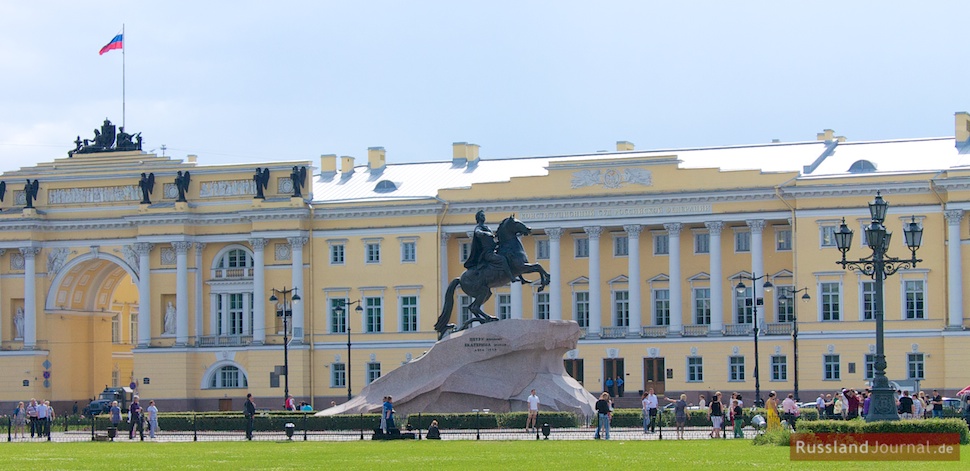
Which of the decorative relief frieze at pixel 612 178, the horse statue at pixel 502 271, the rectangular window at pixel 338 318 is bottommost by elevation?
the rectangular window at pixel 338 318

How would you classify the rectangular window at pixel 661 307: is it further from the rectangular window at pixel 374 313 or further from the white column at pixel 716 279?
the rectangular window at pixel 374 313

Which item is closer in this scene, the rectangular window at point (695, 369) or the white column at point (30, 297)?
the rectangular window at point (695, 369)

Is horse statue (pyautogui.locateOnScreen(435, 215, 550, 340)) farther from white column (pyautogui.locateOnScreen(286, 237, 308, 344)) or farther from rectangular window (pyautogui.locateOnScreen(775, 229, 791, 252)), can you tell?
white column (pyautogui.locateOnScreen(286, 237, 308, 344))

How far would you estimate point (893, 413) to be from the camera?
38531mm

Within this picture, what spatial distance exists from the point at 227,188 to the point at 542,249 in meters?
17.5

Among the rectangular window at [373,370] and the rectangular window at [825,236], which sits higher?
the rectangular window at [825,236]

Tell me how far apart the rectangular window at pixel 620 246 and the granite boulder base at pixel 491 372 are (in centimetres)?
3738

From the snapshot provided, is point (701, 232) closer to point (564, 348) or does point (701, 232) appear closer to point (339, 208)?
point (339, 208)

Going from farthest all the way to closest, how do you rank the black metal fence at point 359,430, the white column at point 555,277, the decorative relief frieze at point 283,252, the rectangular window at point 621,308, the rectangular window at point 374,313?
the decorative relief frieze at point 283,252 → the rectangular window at point 374,313 → the white column at point 555,277 → the rectangular window at point 621,308 → the black metal fence at point 359,430

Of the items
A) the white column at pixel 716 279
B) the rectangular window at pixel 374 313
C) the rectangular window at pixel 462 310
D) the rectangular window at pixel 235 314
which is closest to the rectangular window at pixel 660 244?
the white column at pixel 716 279

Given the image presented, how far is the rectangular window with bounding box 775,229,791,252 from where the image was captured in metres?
90.8

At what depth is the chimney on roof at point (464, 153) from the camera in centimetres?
10388

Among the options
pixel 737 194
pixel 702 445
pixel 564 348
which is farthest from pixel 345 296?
pixel 702 445

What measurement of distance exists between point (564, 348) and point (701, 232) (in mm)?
36865
